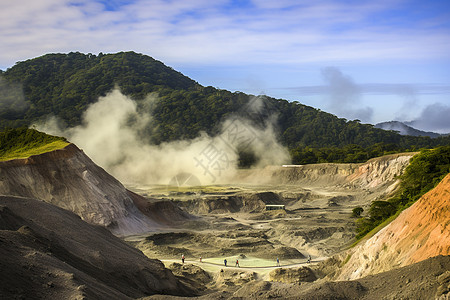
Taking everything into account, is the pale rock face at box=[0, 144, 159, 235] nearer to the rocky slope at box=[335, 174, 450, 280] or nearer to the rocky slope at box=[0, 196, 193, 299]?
the rocky slope at box=[0, 196, 193, 299]

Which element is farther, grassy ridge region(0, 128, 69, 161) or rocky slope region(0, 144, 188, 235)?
grassy ridge region(0, 128, 69, 161)

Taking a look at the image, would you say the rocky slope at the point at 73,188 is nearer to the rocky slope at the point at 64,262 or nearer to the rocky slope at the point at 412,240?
the rocky slope at the point at 64,262

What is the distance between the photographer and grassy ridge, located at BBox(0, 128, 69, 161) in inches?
2229

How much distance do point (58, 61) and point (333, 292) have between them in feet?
642

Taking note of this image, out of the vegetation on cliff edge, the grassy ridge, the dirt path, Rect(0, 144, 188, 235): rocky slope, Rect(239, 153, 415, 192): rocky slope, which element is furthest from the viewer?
Rect(239, 153, 415, 192): rocky slope

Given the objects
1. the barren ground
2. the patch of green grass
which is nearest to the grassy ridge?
the patch of green grass

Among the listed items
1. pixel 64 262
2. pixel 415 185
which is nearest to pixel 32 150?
pixel 64 262

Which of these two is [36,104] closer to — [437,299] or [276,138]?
Result: [276,138]

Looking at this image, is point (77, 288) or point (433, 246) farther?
point (433, 246)

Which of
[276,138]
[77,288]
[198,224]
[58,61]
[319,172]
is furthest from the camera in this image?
[58,61]

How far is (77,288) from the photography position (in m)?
18.3

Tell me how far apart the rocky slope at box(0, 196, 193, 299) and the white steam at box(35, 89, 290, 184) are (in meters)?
75.4

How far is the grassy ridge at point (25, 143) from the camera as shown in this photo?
5662 cm

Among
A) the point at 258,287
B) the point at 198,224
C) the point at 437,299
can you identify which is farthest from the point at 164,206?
the point at 437,299
